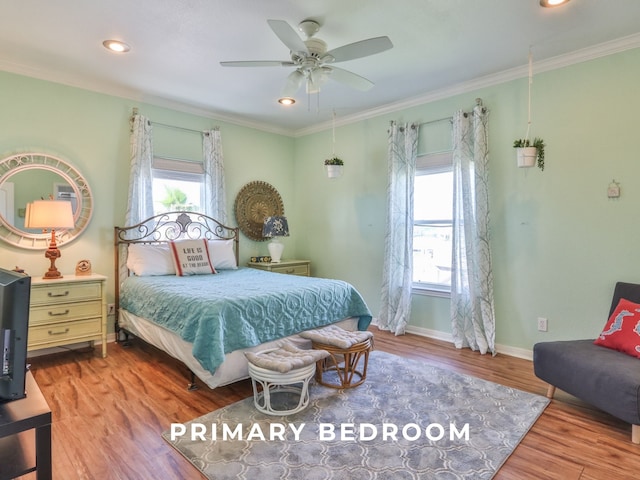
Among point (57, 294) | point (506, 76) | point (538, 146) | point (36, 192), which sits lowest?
point (57, 294)

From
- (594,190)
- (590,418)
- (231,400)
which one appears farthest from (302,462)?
(594,190)

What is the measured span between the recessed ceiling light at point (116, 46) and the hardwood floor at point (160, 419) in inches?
108

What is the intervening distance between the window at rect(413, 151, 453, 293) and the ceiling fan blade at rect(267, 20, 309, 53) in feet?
7.36

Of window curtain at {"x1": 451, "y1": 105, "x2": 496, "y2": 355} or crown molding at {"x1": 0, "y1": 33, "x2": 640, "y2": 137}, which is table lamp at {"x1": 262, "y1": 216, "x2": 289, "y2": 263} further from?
window curtain at {"x1": 451, "y1": 105, "x2": 496, "y2": 355}

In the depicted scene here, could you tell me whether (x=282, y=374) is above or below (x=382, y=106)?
below

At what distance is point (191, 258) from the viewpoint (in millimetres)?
4113

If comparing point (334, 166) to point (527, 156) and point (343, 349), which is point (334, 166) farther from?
point (343, 349)

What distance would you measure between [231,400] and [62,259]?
95.1 inches

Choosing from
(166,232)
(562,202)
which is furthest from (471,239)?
(166,232)

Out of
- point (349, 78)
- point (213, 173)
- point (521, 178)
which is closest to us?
point (349, 78)

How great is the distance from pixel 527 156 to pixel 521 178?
1.34ft

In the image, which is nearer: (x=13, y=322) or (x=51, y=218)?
(x=13, y=322)

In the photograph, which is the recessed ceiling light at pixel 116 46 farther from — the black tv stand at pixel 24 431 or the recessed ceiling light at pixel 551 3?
the recessed ceiling light at pixel 551 3

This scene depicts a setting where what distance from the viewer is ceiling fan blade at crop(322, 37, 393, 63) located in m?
2.31
